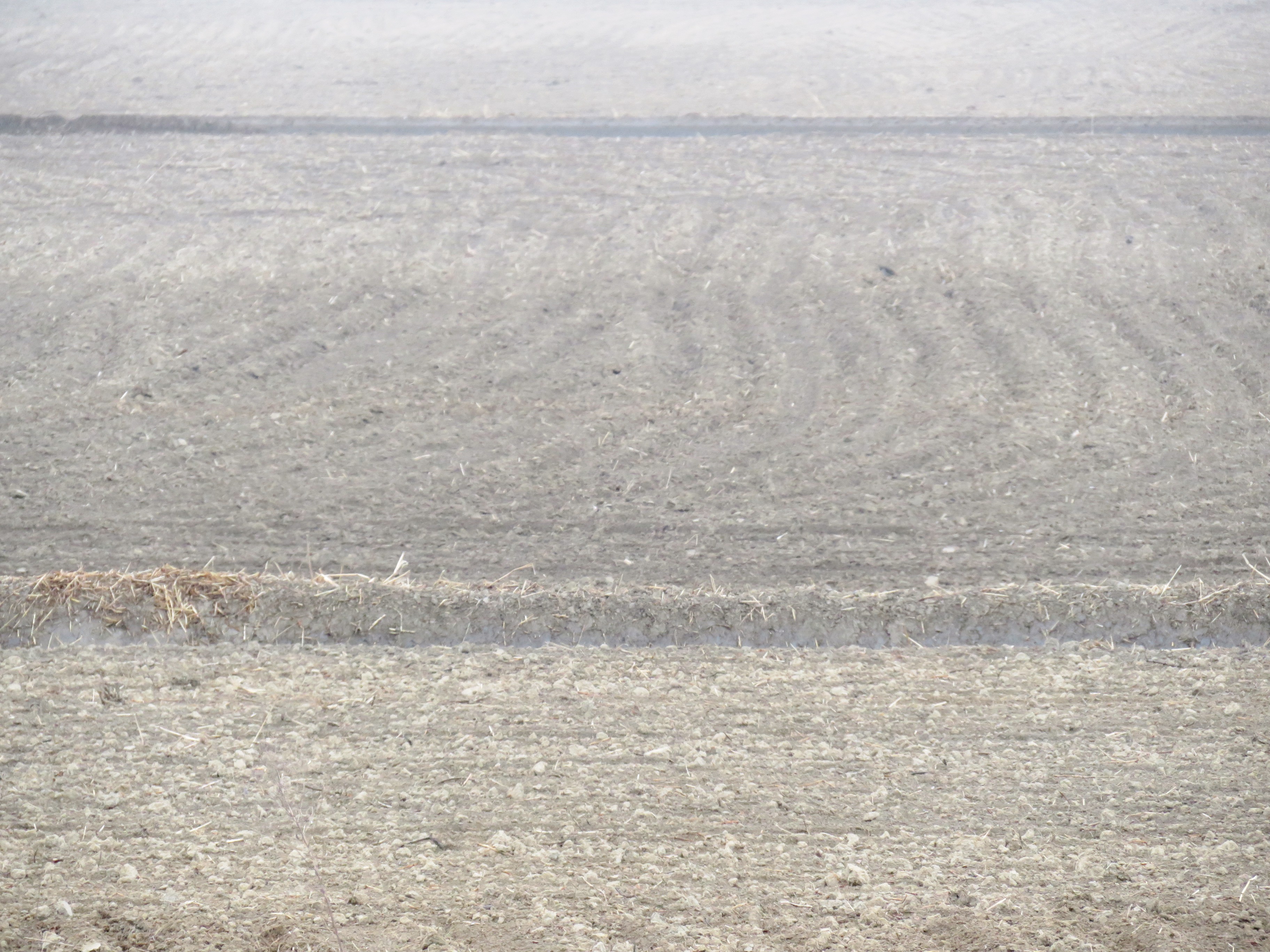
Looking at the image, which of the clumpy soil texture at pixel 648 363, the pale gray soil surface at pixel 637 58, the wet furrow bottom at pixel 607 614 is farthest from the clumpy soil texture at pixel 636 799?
the pale gray soil surface at pixel 637 58

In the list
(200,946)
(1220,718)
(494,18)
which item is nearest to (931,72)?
(494,18)

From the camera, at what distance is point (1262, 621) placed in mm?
3562

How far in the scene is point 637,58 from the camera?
10234 mm

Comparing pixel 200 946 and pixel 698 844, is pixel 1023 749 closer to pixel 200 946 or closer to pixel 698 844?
pixel 698 844

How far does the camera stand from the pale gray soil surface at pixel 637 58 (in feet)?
28.4

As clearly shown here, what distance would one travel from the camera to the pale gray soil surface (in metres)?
8.66

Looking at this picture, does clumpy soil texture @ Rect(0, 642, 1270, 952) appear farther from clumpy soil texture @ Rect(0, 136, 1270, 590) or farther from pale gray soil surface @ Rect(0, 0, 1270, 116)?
pale gray soil surface @ Rect(0, 0, 1270, 116)

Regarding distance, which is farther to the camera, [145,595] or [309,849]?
[145,595]

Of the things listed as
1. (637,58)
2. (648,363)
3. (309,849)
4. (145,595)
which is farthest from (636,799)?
(637,58)

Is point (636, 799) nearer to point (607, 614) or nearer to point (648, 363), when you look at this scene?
point (607, 614)

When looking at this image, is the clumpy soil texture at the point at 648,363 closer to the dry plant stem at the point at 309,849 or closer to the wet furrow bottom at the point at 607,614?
the wet furrow bottom at the point at 607,614

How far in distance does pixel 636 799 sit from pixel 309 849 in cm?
79

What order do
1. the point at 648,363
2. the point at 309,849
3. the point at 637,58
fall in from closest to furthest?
the point at 309,849 < the point at 648,363 < the point at 637,58

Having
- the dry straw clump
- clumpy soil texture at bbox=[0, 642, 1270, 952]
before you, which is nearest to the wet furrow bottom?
the dry straw clump
